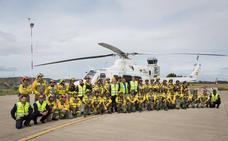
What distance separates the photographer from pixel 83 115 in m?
14.0

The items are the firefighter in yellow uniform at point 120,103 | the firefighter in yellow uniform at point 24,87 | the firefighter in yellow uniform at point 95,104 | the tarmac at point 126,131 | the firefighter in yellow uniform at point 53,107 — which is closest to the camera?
the tarmac at point 126,131

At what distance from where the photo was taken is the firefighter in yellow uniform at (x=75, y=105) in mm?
13660

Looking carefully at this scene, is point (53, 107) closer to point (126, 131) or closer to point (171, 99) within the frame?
point (126, 131)

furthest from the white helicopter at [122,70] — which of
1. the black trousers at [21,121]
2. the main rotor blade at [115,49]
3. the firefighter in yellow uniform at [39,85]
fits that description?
the black trousers at [21,121]

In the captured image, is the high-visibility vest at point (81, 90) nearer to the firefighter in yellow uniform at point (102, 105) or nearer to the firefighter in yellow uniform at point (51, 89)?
the firefighter in yellow uniform at point (102, 105)

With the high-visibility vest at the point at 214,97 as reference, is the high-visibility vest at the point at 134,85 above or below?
above

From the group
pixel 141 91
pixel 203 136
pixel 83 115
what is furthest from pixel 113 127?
pixel 141 91

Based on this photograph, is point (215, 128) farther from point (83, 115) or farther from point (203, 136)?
point (83, 115)

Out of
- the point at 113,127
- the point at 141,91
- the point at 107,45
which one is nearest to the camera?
the point at 113,127

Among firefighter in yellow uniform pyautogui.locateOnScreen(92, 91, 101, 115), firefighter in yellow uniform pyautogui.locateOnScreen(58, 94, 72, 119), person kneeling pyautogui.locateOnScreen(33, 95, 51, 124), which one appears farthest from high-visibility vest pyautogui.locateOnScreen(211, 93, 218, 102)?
person kneeling pyautogui.locateOnScreen(33, 95, 51, 124)

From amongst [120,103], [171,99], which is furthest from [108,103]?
[171,99]

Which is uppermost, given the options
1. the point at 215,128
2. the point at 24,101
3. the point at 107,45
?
the point at 107,45

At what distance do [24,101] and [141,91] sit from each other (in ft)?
23.7

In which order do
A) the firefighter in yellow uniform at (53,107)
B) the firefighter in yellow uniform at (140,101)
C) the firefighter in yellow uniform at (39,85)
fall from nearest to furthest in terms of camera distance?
the firefighter in yellow uniform at (53,107) < the firefighter in yellow uniform at (39,85) < the firefighter in yellow uniform at (140,101)
